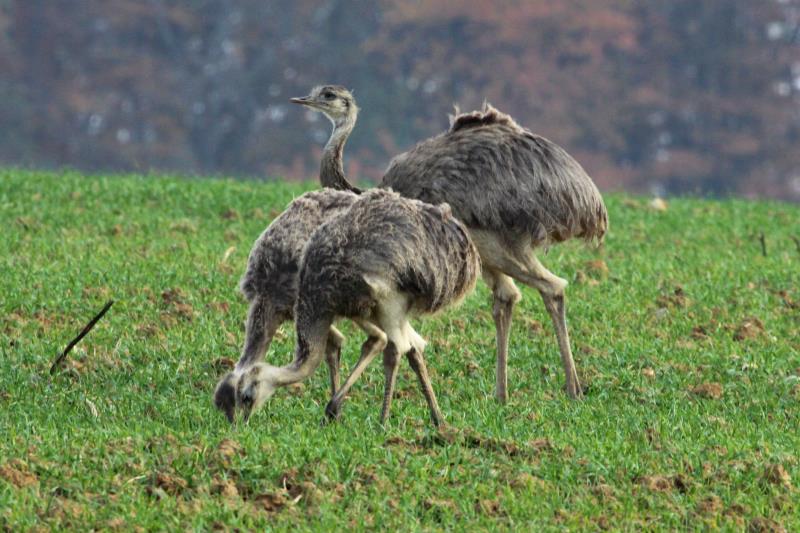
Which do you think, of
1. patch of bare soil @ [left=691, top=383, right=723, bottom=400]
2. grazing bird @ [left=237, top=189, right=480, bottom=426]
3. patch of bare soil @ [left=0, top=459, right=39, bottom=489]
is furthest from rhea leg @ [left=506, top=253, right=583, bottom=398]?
patch of bare soil @ [left=0, top=459, right=39, bottom=489]

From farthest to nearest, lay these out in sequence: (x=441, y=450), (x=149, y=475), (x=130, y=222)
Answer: (x=130, y=222), (x=441, y=450), (x=149, y=475)

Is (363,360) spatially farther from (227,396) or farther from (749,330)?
(749,330)

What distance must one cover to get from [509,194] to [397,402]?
4.16 feet

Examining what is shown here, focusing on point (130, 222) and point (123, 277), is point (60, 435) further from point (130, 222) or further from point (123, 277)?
point (130, 222)

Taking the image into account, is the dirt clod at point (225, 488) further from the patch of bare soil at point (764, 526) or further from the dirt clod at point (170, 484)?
the patch of bare soil at point (764, 526)

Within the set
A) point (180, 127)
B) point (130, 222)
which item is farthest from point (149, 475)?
point (180, 127)

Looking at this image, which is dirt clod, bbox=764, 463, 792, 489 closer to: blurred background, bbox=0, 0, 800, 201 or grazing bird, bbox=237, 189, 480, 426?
grazing bird, bbox=237, 189, 480, 426

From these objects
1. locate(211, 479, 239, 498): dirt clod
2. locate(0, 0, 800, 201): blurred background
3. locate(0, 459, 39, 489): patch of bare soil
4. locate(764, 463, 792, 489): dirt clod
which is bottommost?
locate(0, 459, 39, 489): patch of bare soil

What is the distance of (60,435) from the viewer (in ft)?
23.0

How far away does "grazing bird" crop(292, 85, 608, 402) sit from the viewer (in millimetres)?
8242

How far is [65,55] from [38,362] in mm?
21720

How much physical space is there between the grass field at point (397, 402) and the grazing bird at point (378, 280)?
27cm

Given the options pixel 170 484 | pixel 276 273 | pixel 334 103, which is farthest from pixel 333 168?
pixel 170 484

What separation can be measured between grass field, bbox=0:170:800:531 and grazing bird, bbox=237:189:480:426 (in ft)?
0.88
